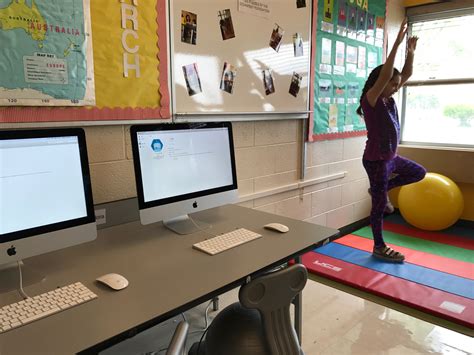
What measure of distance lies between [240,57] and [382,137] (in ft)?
4.25

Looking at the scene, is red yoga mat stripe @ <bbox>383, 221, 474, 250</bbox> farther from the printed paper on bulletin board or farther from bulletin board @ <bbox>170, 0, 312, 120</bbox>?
the printed paper on bulletin board

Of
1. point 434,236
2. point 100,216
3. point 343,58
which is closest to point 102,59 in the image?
point 100,216

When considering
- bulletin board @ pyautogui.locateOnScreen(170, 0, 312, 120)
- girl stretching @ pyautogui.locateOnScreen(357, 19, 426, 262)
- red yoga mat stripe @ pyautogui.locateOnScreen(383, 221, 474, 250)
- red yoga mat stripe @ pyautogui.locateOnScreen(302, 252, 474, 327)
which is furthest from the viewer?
red yoga mat stripe @ pyautogui.locateOnScreen(383, 221, 474, 250)

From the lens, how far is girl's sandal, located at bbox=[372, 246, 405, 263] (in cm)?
300

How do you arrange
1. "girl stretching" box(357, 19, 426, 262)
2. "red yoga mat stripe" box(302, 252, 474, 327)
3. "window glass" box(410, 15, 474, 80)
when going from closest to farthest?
1. "red yoga mat stripe" box(302, 252, 474, 327)
2. "girl stretching" box(357, 19, 426, 262)
3. "window glass" box(410, 15, 474, 80)

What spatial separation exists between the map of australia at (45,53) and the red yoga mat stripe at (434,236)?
325 cm

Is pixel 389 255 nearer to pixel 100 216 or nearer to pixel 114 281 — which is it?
pixel 100 216

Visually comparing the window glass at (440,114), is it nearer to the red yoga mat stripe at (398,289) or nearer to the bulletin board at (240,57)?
the bulletin board at (240,57)

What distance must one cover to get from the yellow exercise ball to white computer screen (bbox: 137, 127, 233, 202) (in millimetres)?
2495

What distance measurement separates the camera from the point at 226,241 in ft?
5.02

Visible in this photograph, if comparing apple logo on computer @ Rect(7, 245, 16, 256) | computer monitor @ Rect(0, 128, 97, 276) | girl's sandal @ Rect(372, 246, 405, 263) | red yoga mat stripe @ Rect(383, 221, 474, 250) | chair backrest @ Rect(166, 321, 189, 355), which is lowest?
red yoga mat stripe @ Rect(383, 221, 474, 250)

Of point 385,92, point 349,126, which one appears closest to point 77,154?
point 385,92

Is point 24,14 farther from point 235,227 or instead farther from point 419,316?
point 419,316

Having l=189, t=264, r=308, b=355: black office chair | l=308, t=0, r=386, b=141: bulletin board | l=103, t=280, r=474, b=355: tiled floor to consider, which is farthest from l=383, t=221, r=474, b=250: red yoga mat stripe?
l=189, t=264, r=308, b=355: black office chair
